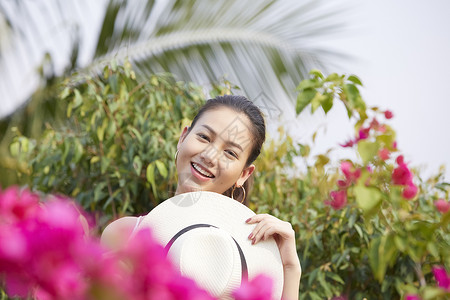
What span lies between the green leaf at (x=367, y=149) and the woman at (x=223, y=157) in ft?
0.91

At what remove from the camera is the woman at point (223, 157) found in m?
1.39

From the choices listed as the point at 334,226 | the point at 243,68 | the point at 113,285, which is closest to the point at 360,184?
the point at 113,285

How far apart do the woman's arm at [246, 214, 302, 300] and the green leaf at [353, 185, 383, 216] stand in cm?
23

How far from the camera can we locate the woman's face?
1544 millimetres

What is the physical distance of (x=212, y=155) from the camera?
154cm

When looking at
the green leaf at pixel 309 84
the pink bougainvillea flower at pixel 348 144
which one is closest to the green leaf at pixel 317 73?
the green leaf at pixel 309 84

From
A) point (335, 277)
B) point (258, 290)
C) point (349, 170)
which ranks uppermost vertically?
point (258, 290)

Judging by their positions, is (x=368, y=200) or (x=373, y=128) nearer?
(x=368, y=200)

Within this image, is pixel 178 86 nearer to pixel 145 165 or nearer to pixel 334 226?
pixel 145 165

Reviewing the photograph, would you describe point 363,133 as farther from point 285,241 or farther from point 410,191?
point 285,241

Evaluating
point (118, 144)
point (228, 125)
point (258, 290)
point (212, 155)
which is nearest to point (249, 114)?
point (228, 125)

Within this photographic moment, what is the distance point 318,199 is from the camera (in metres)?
2.83

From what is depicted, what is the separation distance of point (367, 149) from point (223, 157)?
Answer: 1.44ft

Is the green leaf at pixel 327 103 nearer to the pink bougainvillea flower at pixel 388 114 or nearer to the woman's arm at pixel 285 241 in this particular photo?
the woman's arm at pixel 285 241
